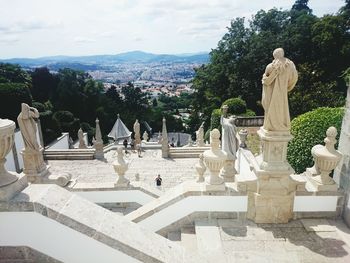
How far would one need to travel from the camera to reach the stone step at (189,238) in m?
5.12

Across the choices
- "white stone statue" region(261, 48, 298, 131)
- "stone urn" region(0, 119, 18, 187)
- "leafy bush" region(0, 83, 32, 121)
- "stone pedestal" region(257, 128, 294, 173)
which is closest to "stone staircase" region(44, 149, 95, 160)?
"leafy bush" region(0, 83, 32, 121)

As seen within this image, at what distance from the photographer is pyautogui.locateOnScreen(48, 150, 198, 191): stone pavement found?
12977mm

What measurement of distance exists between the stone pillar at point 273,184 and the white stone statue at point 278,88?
205 millimetres

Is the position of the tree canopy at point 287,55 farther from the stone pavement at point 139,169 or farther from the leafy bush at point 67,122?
the leafy bush at point 67,122

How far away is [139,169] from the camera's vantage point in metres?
14.4

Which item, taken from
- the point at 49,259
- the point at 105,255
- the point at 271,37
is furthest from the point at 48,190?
the point at 271,37

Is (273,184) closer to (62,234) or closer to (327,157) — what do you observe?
(327,157)

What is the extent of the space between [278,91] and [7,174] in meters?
4.46

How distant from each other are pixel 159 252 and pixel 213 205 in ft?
7.10

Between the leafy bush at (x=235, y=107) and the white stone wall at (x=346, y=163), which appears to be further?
the leafy bush at (x=235, y=107)

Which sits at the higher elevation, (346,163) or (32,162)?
(346,163)

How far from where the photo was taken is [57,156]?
16125 mm

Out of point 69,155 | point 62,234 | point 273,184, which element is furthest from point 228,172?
point 69,155

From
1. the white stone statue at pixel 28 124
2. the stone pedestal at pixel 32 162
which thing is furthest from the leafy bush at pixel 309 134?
the white stone statue at pixel 28 124
